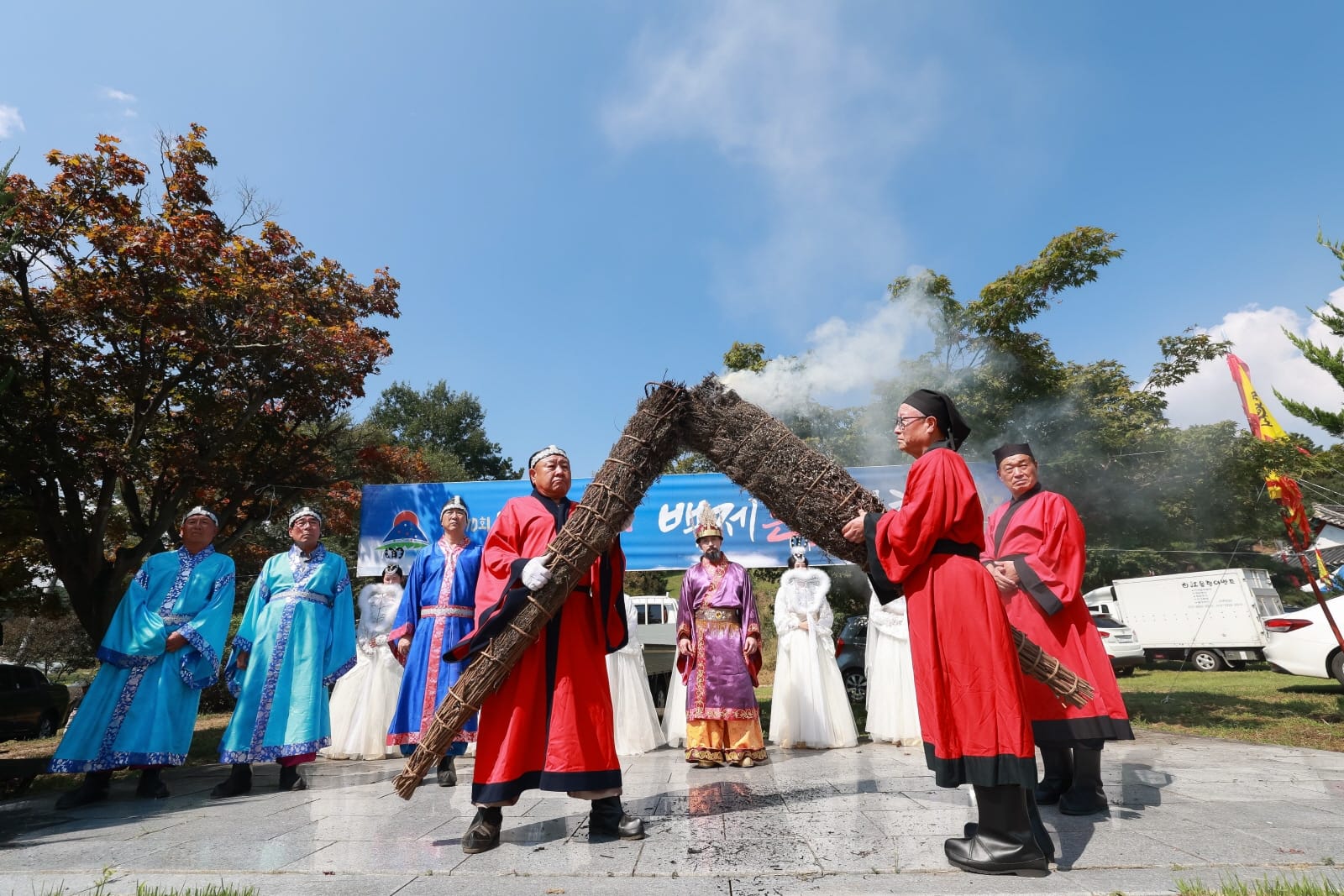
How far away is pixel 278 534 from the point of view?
19.0 meters

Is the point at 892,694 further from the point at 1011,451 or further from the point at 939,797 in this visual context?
the point at 1011,451

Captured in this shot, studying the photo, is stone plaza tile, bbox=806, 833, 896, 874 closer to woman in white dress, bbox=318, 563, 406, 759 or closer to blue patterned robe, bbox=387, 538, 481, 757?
blue patterned robe, bbox=387, 538, 481, 757

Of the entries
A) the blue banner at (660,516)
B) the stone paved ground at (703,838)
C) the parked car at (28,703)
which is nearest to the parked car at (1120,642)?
the blue banner at (660,516)

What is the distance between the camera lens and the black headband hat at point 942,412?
3445 millimetres

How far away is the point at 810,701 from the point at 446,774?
3.71 m

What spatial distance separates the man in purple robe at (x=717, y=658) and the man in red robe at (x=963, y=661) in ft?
11.4

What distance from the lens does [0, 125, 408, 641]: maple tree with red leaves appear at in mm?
8227

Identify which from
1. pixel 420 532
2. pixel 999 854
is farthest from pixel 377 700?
pixel 999 854

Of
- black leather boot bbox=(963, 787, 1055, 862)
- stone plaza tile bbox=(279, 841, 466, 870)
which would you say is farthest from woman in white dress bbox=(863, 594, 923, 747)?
stone plaza tile bbox=(279, 841, 466, 870)

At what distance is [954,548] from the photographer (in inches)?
124

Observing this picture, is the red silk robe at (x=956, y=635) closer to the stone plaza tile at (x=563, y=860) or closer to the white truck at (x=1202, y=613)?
the stone plaza tile at (x=563, y=860)

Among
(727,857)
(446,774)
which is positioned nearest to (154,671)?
(446,774)

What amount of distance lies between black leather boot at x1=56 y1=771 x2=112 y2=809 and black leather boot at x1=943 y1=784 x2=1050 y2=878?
5.64 m

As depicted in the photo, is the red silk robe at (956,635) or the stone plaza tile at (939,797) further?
the stone plaza tile at (939,797)
